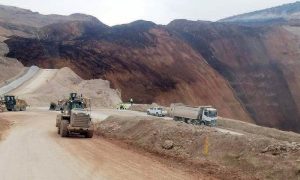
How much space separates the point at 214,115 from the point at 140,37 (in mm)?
67809

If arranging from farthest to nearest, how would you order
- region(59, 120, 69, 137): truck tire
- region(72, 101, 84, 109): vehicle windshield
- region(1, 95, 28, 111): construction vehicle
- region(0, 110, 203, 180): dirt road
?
region(1, 95, 28, 111): construction vehicle
region(72, 101, 84, 109): vehicle windshield
region(59, 120, 69, 137): truck tire
region(0, 110, 203, 180): dirt road

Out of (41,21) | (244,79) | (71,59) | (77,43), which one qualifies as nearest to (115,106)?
(71,59)

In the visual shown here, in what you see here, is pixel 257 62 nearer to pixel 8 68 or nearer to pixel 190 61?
pixel 190 61

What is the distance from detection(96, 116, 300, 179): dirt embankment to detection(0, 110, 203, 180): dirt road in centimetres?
173

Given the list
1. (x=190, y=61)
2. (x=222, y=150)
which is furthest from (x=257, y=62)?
(x=222, y=150)

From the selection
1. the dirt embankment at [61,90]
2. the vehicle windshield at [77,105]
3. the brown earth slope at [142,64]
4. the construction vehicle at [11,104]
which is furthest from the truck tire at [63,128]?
the brown earth slope at [142,64]

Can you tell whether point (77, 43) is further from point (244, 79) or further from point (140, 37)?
point (244, 79)

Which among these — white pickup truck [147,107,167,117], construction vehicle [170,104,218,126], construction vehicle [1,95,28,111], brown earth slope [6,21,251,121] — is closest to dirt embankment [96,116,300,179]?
construction vehicle [170,104,218,126]

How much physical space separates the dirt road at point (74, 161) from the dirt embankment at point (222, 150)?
1.73 m

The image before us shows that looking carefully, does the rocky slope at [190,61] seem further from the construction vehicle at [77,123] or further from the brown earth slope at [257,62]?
the construction vehicle at [77,123]

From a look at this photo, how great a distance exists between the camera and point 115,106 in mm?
80875

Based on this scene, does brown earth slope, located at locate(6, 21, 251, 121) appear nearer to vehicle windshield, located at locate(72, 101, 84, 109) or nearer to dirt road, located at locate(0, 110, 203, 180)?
vehicle windshield, located at locate(72, 101, 84, 109)

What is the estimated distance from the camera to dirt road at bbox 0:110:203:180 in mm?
18578

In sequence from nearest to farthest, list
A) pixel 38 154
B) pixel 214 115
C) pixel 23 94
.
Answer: pixel 38 154, pixel 214 115, pixel 23 94
